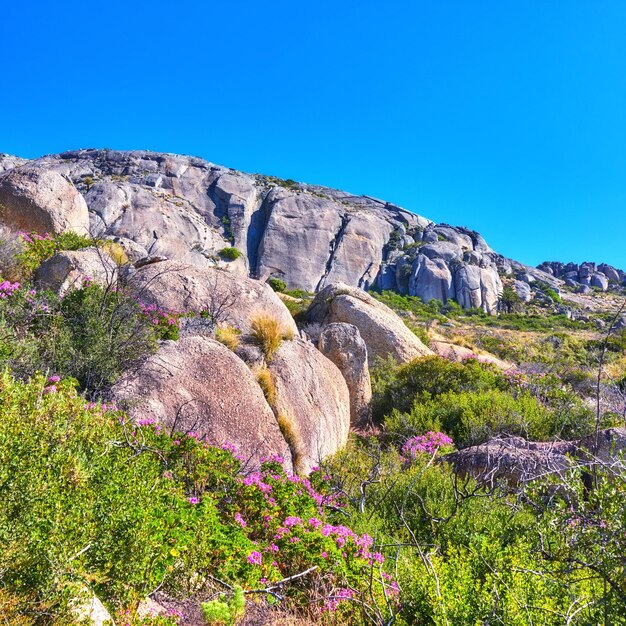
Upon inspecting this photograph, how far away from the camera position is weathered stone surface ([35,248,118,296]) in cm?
800

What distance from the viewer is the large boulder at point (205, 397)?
5.28 metres

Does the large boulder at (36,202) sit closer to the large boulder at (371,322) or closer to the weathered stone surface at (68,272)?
the weathered stone surface at (68,272)

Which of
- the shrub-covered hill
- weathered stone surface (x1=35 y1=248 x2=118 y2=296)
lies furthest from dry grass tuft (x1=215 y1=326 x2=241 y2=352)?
weathered stone surface (x1=35 y1=248 x2=118 y2=296)

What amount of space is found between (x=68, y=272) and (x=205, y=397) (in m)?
4.47

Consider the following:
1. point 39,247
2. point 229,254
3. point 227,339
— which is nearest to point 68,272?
point 39,247

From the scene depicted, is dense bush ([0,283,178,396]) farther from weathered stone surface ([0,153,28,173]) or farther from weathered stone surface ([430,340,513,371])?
weathered stone surface ([0,153,28,173])

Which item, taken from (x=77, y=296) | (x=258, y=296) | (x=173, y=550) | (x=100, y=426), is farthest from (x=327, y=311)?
(x=173, y=550)

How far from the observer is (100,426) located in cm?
363

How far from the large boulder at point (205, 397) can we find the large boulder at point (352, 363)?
4.41 meters

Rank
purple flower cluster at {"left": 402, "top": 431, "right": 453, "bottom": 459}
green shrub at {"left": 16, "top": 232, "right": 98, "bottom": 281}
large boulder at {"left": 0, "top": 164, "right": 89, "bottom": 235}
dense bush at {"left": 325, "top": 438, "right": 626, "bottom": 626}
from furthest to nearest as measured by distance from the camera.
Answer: large boulder at {"left": 0, "top": 164, "right": 89, "bottom": 235} → green shrub at {"left": 16, "top": 232, "right": 98, "bottom": 281} → purple flower cluster at {"left": 402, "top": 431, "right": 453, "bottom": 459} → dense bush at {"left": 325, "top": 438, "right": 626, "bottom": 626}

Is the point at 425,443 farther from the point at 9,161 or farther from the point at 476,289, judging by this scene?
the point at 9,161

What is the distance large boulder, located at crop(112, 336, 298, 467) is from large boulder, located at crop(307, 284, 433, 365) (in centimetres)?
721

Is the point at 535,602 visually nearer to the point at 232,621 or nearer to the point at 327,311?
the point at 232,621

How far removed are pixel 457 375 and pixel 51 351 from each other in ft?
29.3
